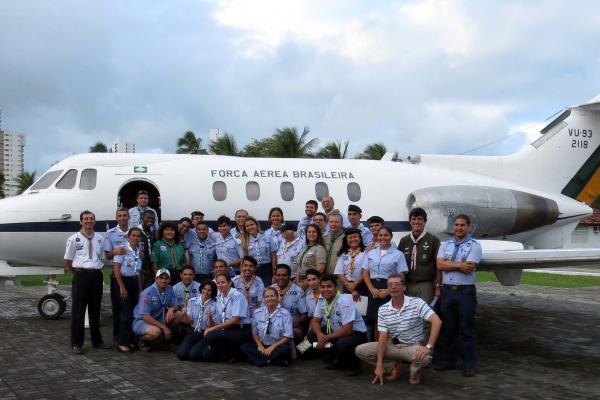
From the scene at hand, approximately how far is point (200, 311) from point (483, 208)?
6797mm

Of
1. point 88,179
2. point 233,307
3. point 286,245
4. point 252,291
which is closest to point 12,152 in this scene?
point 88,179

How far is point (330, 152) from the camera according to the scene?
1652 inches

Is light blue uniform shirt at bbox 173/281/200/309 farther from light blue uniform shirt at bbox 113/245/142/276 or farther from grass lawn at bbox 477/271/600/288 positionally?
grass lawn at bbox 477/271/600/288

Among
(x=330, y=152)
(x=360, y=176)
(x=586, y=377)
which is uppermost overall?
(x=330, y=152)

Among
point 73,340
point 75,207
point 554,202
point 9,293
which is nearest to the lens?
point 73,340

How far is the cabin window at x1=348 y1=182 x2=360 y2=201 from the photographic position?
41.5 ft

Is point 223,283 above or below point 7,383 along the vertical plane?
above

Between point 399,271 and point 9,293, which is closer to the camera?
point 399,271

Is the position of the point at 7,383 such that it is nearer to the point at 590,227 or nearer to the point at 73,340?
the point at 73,340

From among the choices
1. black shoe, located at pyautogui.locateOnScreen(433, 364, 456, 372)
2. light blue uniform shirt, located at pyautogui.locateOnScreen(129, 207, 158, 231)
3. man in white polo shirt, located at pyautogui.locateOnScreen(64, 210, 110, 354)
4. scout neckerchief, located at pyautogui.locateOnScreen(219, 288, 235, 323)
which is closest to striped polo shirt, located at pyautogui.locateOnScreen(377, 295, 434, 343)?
black shoe, located at pyautogui.locateOnScreen(433, 364, 456, 372)

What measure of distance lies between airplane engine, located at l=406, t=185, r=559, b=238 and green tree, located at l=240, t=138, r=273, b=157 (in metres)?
29.4

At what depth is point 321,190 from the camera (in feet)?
40.9

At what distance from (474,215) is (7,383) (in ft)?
30.0

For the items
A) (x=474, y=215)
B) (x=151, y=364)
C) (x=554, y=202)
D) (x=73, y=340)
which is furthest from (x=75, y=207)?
(x=554, y=202)
